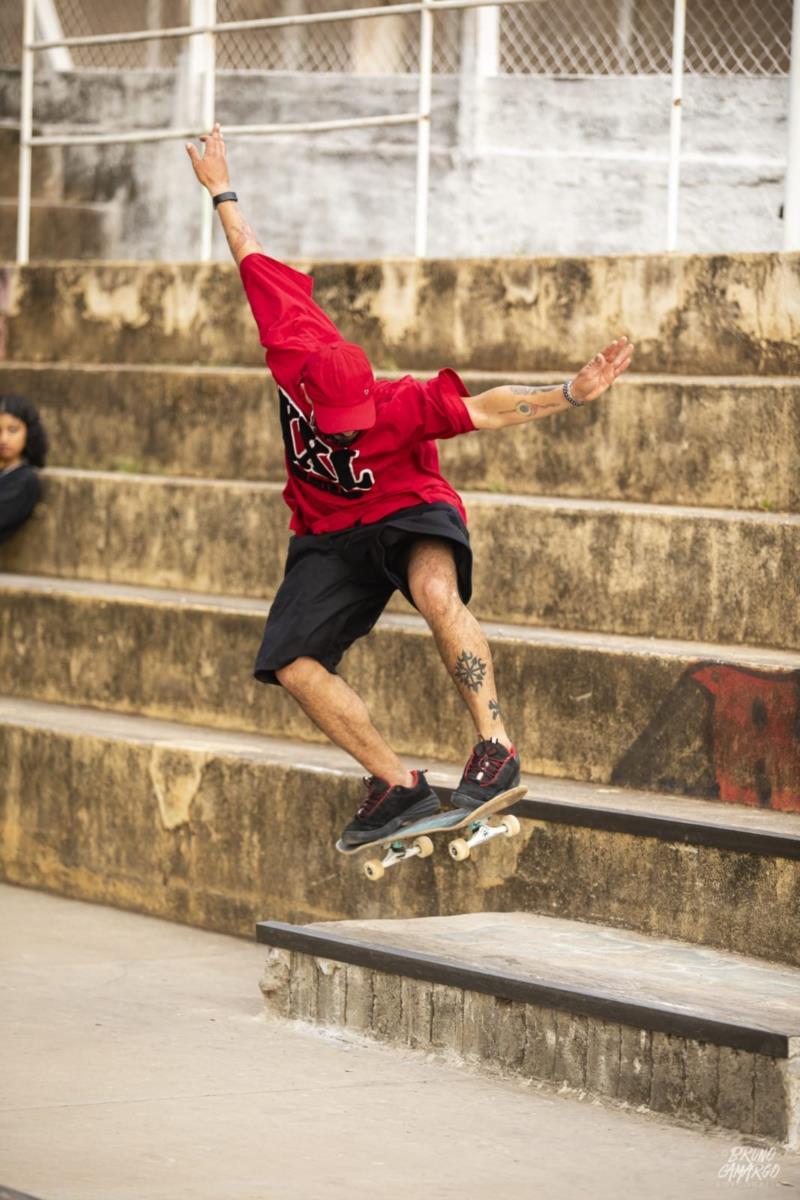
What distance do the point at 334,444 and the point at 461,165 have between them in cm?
502

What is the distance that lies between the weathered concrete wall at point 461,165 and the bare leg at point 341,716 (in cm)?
414

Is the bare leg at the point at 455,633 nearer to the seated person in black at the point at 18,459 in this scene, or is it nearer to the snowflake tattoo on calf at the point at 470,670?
the snowflake tattoo on calf at the point at 470,670

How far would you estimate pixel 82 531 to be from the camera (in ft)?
29.7

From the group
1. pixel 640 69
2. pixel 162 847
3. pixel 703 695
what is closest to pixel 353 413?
pixel 703 695

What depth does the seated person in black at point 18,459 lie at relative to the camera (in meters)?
9.00

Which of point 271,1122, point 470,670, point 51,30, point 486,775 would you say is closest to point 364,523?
point 470,670

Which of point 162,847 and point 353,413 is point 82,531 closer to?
point 162,847

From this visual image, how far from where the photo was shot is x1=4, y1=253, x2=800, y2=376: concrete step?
7719 millimetres

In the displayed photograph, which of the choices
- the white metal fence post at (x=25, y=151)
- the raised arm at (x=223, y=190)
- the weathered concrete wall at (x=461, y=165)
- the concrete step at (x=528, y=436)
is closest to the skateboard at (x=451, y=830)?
the raised arm at (x=223, y=190)

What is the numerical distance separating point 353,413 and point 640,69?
4642 millimetres

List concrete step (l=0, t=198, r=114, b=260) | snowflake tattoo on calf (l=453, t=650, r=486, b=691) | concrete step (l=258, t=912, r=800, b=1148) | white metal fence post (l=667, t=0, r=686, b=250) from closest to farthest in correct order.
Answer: concrete step (l=258, t=912, r=800, b=1148), snowflake tattoo on calf (l=453, t=650, r=486, b=691), white metal fence post (l=667, t=0, r=686, b=250), concrete step (l=0, t=198, r=114, b=260)

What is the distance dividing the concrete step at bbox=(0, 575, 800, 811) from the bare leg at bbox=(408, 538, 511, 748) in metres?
0.81

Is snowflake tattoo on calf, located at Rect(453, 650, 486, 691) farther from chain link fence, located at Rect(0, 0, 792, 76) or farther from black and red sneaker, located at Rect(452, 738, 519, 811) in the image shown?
chain link fence, located at Rect(0, 0, 792, 76)

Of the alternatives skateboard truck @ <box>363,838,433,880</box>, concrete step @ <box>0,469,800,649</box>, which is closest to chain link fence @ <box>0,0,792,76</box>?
concrete step @ <box>0,469,800,649</box>
